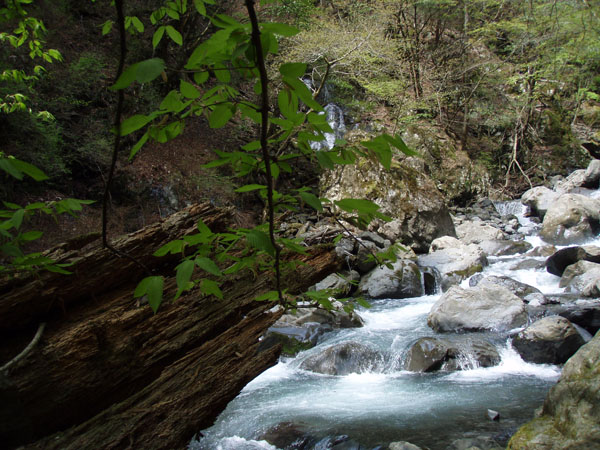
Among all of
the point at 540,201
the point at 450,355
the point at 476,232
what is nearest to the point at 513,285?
the point at 450,355

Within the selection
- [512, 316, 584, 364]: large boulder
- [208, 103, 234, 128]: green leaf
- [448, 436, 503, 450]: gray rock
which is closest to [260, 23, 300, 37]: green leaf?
[208, 103, 234, 128]: green leaf

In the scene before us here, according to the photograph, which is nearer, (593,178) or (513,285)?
(513,285)

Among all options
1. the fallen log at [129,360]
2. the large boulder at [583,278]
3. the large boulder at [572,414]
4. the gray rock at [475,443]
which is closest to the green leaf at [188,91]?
the fallen log at [129,360]

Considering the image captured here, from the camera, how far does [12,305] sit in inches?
75.3

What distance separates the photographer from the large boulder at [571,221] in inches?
437

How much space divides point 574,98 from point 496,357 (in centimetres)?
1864

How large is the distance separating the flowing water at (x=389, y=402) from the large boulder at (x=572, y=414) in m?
1.00

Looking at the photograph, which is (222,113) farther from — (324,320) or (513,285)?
(513,285)

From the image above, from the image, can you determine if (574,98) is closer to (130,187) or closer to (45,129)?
(130,187)

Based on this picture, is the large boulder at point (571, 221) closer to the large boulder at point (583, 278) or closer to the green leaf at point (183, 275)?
the large boulder at point (583, 278)

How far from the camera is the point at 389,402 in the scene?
16.1 feet

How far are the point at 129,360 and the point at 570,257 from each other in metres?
9.23

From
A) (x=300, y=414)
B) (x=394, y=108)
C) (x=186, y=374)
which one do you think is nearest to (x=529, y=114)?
(x=394, y=108)

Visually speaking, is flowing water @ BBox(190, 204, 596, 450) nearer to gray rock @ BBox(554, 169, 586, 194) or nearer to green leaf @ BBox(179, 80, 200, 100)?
green leaf @ BBox(179, 80, 200, 100)
